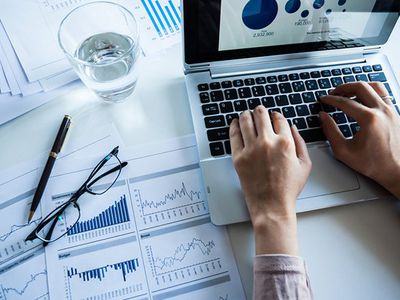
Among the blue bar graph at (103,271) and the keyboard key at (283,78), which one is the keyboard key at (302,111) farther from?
the blue bar graph at (103,271)

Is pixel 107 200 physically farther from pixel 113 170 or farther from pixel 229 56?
pixel 229 56

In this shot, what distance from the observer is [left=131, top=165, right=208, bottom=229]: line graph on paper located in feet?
1.63

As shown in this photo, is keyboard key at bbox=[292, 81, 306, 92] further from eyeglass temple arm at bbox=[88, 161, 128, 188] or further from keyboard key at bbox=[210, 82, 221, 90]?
eyeglass temple arm at bbox=[88, 161, 128, 188]

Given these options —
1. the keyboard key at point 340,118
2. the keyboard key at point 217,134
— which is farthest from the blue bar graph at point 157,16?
the keyboard key at point 340,118

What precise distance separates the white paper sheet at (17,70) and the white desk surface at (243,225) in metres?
0.04

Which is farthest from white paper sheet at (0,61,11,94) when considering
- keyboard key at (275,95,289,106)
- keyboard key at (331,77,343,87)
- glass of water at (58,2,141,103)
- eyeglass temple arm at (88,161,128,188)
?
keyboard key at (331,77,343,87)

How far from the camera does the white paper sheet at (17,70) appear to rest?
0.58 metres

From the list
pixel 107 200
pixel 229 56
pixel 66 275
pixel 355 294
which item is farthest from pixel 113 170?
pixel 355 294

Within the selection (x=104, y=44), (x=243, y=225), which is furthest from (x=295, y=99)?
(x=104, y=44)

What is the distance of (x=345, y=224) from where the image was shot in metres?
0.50

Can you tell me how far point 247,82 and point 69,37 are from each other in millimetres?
297

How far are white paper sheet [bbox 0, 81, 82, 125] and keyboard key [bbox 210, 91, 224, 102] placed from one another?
0.81 ft

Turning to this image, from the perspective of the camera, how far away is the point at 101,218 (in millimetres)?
493

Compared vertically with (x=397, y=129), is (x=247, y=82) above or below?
above
